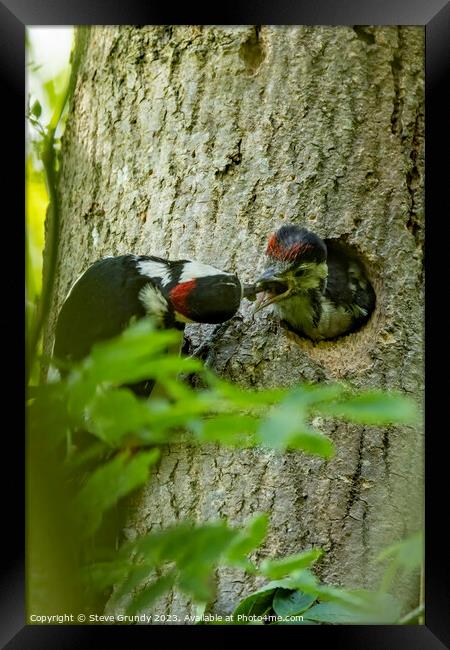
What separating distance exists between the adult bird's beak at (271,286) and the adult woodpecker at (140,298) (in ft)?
0.17

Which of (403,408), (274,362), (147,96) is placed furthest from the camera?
(147,96)

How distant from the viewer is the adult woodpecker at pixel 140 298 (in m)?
1.30

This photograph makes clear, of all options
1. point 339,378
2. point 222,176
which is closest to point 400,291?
point 339,378

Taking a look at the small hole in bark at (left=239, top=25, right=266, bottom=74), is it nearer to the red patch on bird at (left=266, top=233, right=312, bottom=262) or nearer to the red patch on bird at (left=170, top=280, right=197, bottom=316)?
the red patch on bird at (left=266, top=233, right=312, bottom=262)

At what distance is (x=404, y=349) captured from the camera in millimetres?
1351

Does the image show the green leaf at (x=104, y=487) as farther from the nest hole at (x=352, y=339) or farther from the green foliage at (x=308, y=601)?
the nest hole at (x=352, y=339)

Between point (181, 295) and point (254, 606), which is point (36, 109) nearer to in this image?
point (181, 295)

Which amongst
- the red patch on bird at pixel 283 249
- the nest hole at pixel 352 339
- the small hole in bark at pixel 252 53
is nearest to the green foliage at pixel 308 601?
the nest hole at pixel 352 339

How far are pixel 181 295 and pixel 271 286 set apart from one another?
190mm

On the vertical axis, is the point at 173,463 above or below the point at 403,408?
below

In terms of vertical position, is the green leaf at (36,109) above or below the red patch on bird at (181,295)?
above

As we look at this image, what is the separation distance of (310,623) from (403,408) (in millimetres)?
811
